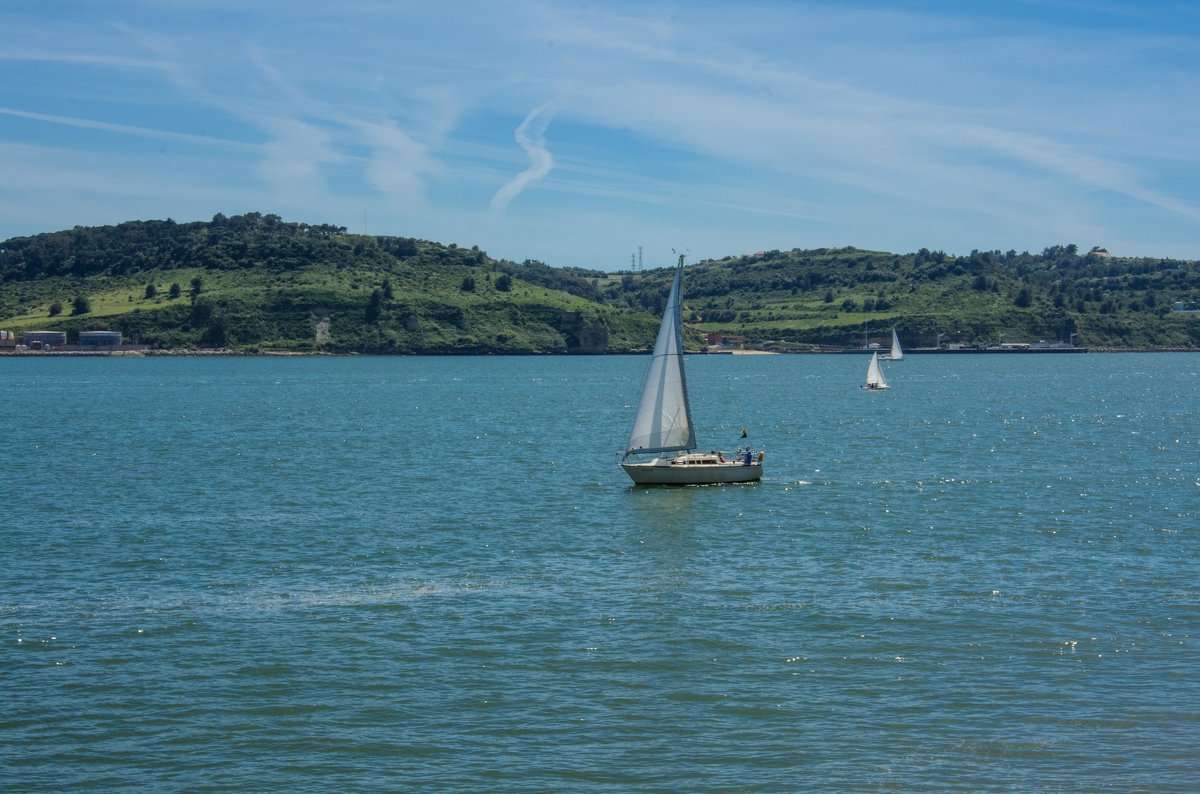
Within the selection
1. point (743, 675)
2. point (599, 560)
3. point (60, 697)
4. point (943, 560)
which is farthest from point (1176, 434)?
point (60, 697)

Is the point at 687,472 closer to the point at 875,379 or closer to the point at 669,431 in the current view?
the point at 669,431

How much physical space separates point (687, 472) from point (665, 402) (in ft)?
13.2

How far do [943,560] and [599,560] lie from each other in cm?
1263

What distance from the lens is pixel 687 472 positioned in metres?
67.1

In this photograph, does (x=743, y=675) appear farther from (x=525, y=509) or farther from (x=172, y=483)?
(x=172, y=483)

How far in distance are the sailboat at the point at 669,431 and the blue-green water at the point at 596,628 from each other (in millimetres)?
A: 1175

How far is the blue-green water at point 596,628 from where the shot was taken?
86.5ft

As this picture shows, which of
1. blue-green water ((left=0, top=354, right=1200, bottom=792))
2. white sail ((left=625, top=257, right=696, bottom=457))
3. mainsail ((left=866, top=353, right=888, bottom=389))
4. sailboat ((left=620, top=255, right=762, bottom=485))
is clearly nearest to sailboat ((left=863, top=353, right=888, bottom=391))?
mainsail ((left=866, top=353, right=888, bottom=389))

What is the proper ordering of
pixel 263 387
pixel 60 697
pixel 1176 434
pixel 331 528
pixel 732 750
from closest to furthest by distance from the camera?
pixel 732 750
pixel 60 697
pixel 331 528
pixel 1176 434
pixel 263 387

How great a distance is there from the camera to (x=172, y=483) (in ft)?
228

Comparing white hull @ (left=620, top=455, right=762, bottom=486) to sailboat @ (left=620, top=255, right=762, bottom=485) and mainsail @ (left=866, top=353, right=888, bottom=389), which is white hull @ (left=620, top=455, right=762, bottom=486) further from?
mainsail @ (left=866, top=353, right=888, bottom=389)

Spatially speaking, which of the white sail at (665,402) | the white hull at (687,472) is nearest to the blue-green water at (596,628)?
the white hull at (687,472)

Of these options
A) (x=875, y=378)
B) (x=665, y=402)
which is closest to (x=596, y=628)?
(x=665, y=402)

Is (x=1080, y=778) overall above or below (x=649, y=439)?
below
